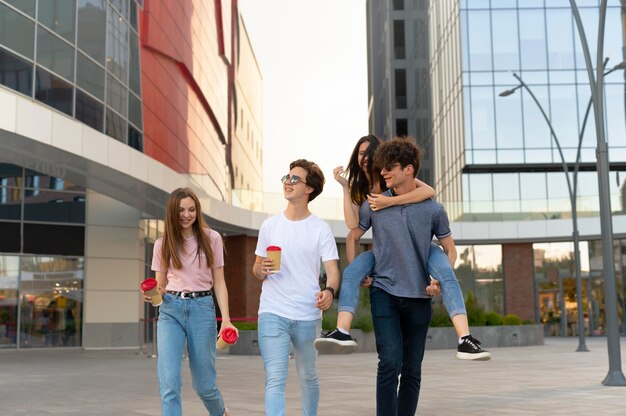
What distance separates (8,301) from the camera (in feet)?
84.6

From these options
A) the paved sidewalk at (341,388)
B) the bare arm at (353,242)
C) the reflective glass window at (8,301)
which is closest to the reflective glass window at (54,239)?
the reflective glass window at (8,301)

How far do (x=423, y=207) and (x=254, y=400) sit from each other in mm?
5498

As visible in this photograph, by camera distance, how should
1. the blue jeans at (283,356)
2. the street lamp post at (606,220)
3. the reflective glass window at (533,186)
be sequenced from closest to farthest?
the blue jeans at (283,356) → the street lamp post at (606,220) → the reflective glass window at (533,186)

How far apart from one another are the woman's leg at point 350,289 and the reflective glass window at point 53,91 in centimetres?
1618

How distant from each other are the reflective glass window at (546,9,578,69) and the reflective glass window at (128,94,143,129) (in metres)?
23.2

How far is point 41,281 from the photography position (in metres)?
26.7

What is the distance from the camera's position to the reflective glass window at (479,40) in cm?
4238

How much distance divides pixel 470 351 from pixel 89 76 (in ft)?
65.0

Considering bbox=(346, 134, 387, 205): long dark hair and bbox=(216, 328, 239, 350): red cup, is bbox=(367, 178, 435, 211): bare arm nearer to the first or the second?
bbox=(346, 134, 387, 205): long dark hair

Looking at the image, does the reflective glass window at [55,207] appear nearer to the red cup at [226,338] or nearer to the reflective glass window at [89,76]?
the reflective glass window at [89,76]

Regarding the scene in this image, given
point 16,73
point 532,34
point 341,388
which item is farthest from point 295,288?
point 532,34

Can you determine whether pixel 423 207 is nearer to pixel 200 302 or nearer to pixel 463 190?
pixel 200 302

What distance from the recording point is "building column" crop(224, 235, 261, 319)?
114 ft

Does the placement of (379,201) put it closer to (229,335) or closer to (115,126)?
(229,335)
